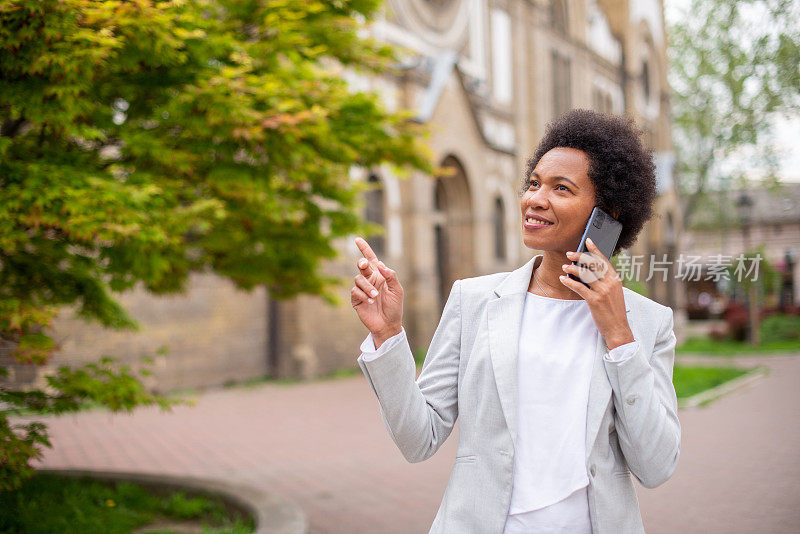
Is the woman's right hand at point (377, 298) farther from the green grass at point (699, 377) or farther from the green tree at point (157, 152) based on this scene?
the green grass at point (699, 377)

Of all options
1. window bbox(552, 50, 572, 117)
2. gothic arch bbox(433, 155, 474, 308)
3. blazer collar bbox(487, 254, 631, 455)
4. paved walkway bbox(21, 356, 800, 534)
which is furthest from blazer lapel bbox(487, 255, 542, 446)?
window bbox(552, 50, 572, 117)

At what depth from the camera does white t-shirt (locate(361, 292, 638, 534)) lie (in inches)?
73.3

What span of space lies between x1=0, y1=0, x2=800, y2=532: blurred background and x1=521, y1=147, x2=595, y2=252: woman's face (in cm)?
226

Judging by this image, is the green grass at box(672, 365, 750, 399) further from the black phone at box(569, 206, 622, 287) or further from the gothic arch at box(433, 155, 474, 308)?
the black phone at box(569, 206, 622, 287)

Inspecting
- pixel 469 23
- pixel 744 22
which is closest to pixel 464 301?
pixel 744 22

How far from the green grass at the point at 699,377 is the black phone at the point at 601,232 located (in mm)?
11371

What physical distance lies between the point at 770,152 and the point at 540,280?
22093 millimetres

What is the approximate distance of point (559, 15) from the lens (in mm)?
26250

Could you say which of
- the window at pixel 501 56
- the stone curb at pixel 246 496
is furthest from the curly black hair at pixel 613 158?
the window at pixel 501 56

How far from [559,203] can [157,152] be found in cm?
309

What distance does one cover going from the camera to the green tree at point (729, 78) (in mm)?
10061

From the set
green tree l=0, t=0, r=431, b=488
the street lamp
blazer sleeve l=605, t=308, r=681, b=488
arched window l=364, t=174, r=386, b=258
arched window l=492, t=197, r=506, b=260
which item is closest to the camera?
blazer sleeve l=605, t=308, r=681, b=488

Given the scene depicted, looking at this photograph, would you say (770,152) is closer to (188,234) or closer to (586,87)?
(586,87)

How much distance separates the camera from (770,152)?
21.3 metres
